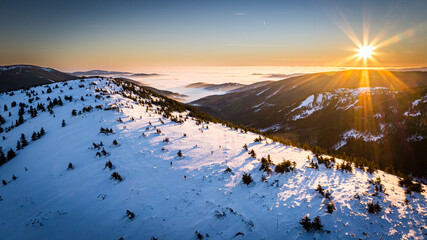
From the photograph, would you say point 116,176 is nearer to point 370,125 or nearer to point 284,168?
point 284,168

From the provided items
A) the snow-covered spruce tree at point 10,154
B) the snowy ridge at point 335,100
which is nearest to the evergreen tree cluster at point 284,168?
the snow-covered spruce tree at point 10,154

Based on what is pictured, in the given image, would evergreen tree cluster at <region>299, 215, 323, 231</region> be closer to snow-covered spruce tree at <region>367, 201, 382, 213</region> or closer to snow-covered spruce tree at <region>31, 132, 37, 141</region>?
snow-covered spruce tree at <region>367, 201, 382, 213</region>

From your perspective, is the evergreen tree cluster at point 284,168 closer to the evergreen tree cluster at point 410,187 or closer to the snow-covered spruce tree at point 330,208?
the snow-covered spruce tree at point 330,208

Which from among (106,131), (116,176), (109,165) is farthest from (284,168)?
(106,131)

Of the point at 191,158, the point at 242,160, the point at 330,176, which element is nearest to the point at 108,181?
the point at 191,158

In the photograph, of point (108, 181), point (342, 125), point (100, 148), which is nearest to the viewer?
point (108, 181)

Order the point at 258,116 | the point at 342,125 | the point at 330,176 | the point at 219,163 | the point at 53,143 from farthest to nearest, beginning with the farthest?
1. the point at 258,116
2. the point at 342,125
3. the point at 53,143
4. the point at 219,163
5. the point at 330,176

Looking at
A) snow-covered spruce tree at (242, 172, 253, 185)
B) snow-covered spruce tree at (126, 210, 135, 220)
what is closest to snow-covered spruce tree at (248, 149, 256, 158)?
snow-covered spruce tree at (242, 172, 253, 185)

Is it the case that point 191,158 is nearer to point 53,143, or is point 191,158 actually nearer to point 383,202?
point 383,202
